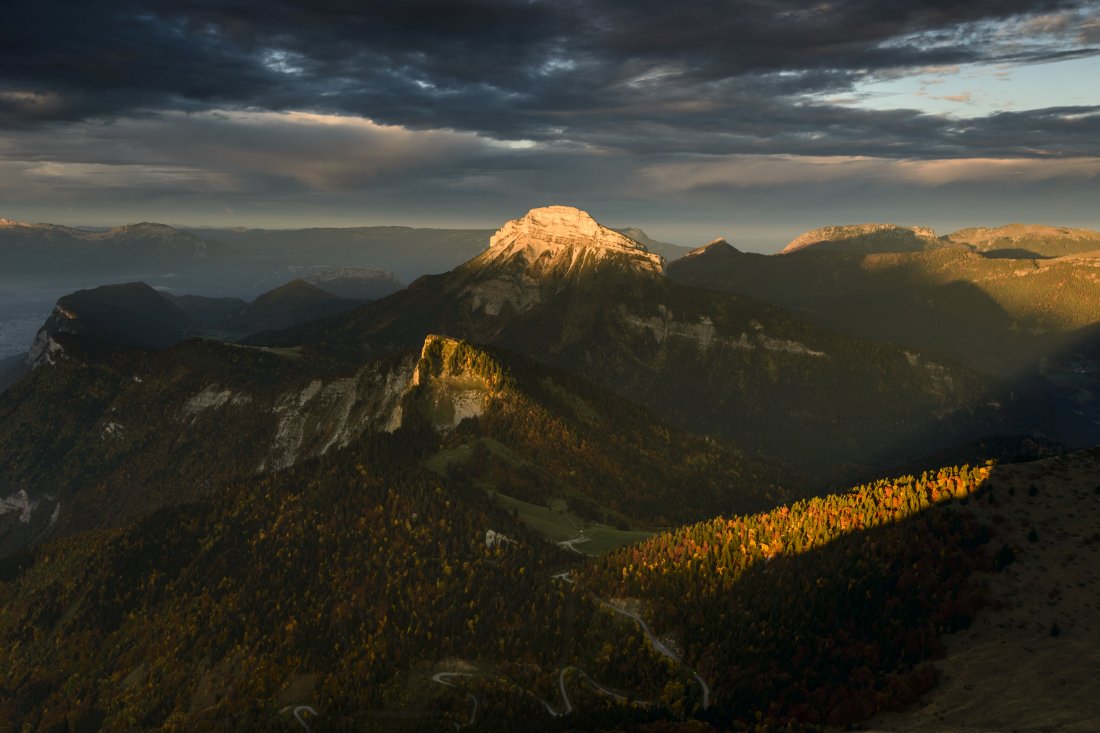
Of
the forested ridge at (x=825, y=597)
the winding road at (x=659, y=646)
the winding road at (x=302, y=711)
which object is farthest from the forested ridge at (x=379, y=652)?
the forested ridge at (x=825, y=597)

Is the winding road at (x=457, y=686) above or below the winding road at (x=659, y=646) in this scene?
below

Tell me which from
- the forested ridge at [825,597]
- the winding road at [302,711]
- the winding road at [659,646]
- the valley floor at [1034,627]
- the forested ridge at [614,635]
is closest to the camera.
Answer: the valley floor at [1034,627]

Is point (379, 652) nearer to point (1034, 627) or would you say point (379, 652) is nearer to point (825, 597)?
point (825, 597)

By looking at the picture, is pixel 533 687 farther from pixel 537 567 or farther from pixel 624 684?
pixel 537 567

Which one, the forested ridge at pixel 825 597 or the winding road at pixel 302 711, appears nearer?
the forested ridge at pixel 825 597

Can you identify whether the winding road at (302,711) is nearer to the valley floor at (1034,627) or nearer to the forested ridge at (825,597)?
the forested ridge at (825,597)

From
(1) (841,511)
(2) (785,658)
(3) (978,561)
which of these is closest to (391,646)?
(2) (785,658)

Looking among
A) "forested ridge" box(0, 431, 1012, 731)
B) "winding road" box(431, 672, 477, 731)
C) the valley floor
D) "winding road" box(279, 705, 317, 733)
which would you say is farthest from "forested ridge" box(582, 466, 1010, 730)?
"winding road" box(279, 705, 317, 733)

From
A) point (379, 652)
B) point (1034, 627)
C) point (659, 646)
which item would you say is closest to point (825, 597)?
point (659, 646)
